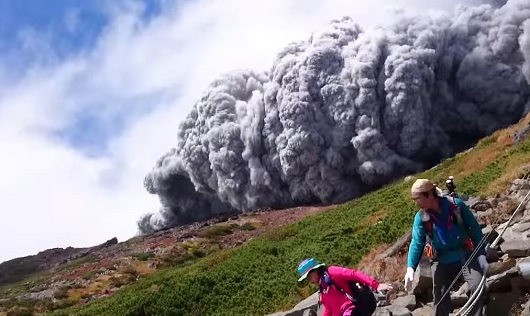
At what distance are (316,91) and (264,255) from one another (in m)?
45.5

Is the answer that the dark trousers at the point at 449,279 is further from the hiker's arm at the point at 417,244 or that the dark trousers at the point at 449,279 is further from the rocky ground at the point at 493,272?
the rocky ground at the point at 493,272

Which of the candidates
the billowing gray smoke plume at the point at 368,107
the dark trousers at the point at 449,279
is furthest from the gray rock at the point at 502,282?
the billowing gray smoke plume at the point at 368,107

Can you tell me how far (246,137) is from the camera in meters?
76.1

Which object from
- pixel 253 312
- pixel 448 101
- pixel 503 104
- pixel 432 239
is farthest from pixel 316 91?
pixel 432 239

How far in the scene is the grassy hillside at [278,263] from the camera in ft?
67.9

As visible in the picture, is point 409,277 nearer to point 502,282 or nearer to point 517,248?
point 502,282

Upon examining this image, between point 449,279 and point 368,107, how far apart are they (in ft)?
200

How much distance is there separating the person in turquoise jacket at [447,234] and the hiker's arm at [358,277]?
41 centimetres

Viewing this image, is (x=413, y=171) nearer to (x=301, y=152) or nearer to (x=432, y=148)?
(x=432, y=148)

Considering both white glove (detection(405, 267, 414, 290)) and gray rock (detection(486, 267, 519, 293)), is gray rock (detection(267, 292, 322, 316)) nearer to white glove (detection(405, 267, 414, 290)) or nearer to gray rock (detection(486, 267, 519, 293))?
gray rock (detection(486, 267, 519, 293))

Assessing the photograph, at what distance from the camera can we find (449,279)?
7441 mm

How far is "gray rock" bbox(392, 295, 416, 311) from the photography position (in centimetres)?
1057

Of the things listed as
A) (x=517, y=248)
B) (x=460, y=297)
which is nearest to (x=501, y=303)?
(x=460, y=297)

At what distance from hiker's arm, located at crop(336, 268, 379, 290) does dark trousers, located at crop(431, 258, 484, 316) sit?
92 cm
